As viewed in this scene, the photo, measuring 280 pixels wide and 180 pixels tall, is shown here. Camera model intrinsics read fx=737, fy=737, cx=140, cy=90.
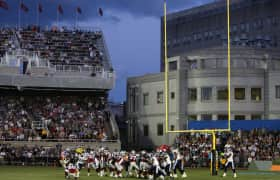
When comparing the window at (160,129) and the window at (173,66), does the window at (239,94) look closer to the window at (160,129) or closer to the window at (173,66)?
the window at (173,66)

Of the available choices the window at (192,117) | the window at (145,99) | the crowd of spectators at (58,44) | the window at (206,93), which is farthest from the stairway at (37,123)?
the window at (206,93)

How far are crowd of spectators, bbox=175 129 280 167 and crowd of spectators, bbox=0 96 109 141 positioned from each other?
7110mm

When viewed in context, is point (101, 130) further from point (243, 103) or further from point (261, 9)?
point (261, 9)

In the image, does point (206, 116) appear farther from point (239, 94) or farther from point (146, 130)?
point (146, 130)

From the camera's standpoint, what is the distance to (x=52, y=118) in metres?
58.5

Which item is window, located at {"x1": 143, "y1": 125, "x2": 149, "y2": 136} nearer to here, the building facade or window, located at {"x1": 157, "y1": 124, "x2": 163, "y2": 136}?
the building facade

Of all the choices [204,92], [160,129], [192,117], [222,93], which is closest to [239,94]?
[222,93]

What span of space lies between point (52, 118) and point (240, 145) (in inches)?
594

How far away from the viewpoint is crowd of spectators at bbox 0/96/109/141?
55.9 metres

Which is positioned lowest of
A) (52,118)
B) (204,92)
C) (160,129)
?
(160,129)

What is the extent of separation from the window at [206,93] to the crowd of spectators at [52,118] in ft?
26.8

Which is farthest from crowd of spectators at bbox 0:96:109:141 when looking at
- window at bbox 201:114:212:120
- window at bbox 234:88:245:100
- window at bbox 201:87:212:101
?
window at bbox 234:88:245:100

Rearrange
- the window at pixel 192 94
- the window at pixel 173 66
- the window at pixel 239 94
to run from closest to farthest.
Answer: the window at pixel 239 94
the window at pixel 192 94
the window at pixel 173 66

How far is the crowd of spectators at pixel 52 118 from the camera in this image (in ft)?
183
